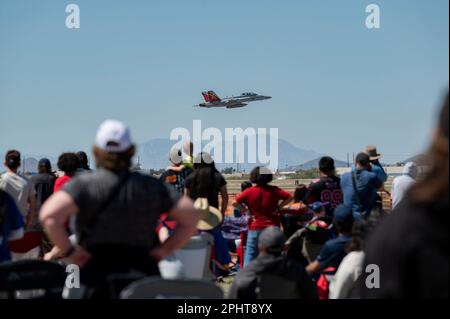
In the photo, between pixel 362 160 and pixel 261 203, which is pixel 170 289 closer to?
pixel 261 203

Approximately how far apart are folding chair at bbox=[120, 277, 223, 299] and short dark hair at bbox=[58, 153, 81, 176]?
4846mm

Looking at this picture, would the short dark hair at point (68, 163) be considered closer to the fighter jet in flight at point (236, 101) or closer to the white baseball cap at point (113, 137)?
the white baseball cap at point (113, 137)

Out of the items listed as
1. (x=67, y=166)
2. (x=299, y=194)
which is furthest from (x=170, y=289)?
(x=299, y=194)

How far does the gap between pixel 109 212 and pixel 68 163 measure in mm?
4711

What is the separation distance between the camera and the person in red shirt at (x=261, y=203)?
8.39 meters

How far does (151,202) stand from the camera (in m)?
3.92

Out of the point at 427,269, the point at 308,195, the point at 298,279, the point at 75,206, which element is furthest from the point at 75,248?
the point at 308,195

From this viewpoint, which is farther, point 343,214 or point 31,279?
point 343,214

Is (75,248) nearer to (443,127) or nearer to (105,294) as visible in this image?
(105,294)

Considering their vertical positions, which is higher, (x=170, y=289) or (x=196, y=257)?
(x=170, y=289)

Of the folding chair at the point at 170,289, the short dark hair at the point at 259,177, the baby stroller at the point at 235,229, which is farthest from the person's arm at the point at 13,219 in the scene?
the baby stroller at the point at 235,229

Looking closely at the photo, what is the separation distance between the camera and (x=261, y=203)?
841 cm

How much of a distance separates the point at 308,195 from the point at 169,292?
500 centimetres

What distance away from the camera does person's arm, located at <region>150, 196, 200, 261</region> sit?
13.3 feet
